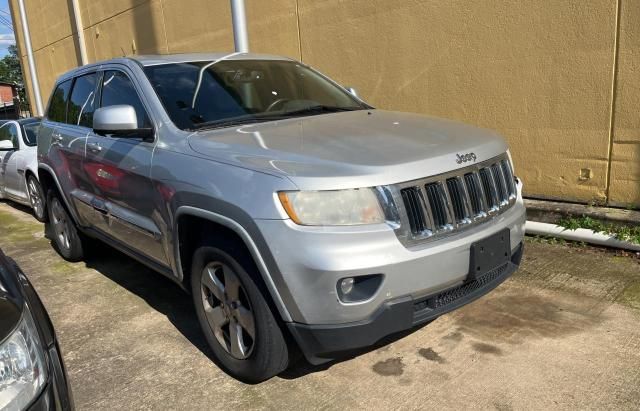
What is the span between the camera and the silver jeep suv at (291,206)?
2.49 meters

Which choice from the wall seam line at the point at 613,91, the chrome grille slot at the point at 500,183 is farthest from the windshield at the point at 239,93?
the wall seam line at the point at 613,91

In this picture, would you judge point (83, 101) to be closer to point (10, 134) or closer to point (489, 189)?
point (489, 189)

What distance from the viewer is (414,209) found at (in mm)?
2613

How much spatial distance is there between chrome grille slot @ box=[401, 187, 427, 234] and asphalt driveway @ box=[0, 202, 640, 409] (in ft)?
2.83

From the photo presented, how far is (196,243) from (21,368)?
1.41m

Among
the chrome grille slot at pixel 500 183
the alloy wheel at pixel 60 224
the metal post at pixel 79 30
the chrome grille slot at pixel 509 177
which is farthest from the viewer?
the metal post at pixel 79 30

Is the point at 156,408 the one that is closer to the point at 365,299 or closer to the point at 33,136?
the point at 365,299

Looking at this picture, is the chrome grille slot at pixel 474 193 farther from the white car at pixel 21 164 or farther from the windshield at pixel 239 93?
the white car at pixel 21 164

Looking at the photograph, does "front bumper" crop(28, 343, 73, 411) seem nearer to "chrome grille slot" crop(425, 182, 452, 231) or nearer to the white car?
"chrome grille slot" crop(425, 182, 452, 231)

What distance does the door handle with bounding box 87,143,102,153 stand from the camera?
159 inches

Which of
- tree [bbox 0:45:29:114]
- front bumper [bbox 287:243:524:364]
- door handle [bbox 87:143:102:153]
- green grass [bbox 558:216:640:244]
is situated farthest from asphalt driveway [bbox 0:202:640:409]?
tree [bbox 0:45:29:114]

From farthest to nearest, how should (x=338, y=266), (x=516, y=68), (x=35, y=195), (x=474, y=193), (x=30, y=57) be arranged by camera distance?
(x=30, y=57), (x=35, y=195), (x=516, y=68), (x=474, y=193), (x=338, y=266)

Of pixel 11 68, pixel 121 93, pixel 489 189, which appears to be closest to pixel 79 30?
pixel 121 93

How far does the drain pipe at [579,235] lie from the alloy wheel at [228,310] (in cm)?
309
